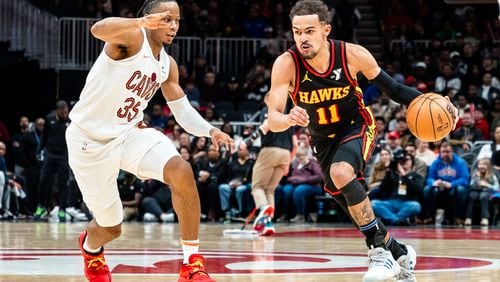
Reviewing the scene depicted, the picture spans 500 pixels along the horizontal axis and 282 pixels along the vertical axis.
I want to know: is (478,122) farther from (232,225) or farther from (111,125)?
(111,125)

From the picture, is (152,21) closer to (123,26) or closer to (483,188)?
(123,26)

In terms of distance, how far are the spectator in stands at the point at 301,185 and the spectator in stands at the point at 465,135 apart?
2.36 meters

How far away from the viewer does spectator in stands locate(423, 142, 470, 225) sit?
16.2m

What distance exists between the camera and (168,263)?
8227 millimetres

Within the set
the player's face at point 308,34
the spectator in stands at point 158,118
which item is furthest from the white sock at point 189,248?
the spectator in stands at point 158,118

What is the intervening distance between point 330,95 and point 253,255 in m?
2.60

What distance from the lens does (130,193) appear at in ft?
57.2

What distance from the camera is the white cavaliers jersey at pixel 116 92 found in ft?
21.1

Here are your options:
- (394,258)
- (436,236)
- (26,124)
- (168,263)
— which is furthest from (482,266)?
(26,124)

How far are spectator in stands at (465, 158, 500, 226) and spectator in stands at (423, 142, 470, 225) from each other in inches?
5.3

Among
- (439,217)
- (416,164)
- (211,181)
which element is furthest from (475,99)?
(211,181)

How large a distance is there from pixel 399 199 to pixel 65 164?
5576mm

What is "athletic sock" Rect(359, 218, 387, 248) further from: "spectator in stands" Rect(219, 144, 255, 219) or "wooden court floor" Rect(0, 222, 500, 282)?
"spectator in stands" Rect(219, 144, 255, 219)

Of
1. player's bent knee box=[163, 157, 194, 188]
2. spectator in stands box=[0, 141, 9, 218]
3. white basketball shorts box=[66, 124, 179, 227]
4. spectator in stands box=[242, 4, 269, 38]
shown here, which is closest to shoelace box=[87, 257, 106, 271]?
white basketball shorts box=[66, 124, 179, 227]
